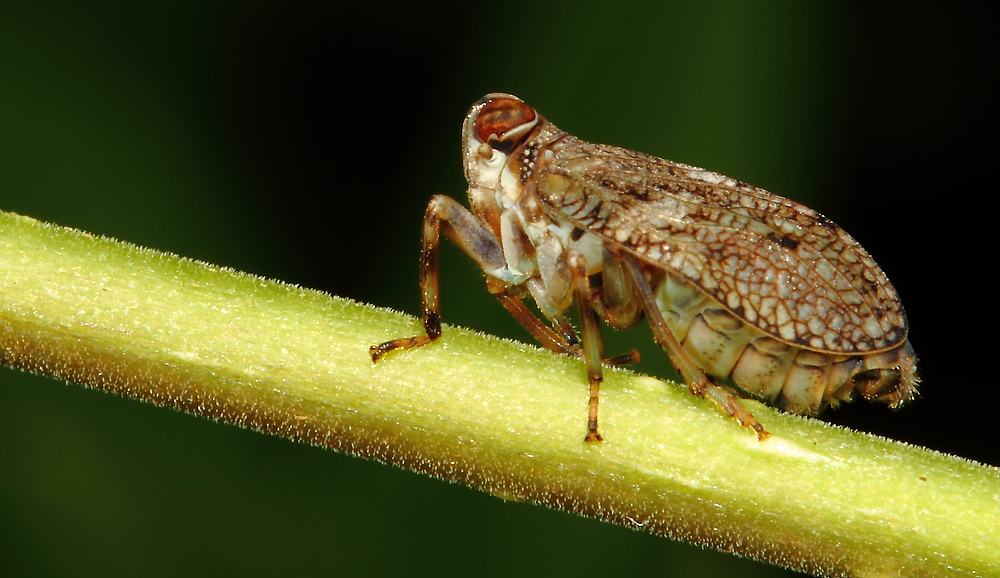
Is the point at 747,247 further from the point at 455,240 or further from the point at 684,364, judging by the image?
the point at 455,240

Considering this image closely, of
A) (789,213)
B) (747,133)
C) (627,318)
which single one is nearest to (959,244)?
(747,133)

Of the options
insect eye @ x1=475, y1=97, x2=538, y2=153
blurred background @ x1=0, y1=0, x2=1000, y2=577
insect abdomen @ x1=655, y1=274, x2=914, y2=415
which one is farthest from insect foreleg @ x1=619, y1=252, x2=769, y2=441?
insect eye @ x1=475, y1=97, x2=538, y2=153

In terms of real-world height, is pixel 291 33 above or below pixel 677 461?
above

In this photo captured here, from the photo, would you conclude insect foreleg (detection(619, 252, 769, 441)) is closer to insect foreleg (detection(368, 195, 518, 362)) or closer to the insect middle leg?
the insect middle leg

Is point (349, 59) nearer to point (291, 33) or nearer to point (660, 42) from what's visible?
point (291, 33)

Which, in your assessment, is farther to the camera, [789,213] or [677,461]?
[789,213]

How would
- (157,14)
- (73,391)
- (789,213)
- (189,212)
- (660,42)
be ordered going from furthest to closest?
(157,14)
(189,212)
(660,42)
(73,391)
(789,213)

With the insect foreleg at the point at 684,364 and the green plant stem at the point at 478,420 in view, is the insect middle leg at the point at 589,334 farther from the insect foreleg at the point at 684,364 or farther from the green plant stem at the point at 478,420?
the insect foreleg at the point at 684,364
